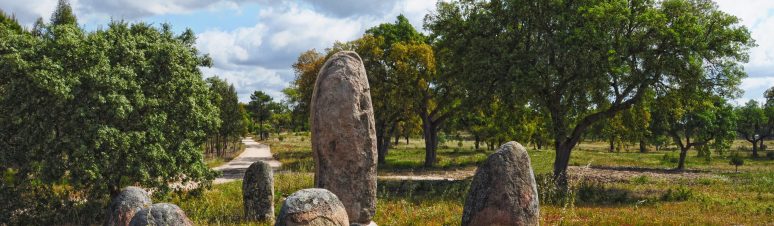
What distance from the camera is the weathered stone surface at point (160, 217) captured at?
9.16 m

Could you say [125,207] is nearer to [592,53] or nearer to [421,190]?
[421,190]

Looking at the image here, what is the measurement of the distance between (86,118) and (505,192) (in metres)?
11.4

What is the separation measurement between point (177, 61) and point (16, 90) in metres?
4.38

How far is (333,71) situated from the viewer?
14.3 meters

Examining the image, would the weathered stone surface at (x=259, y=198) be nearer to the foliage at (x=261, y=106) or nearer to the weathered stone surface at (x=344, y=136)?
the weathered stone surface at (x=344, y=136)

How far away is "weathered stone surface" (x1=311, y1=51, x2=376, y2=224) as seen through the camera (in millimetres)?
14102


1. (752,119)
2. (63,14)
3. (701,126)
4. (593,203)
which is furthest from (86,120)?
(752,119)

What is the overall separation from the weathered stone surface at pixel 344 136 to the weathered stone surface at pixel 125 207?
165 inches

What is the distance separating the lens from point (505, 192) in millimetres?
12359

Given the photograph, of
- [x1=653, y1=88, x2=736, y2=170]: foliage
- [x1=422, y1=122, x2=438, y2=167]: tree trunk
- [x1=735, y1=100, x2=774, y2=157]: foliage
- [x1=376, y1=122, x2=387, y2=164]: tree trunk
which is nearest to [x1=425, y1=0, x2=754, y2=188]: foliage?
[x1=653, y1=88, x2=736, y2=170]: foliage

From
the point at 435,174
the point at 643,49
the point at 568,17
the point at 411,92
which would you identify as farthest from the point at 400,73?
the point at 643,49

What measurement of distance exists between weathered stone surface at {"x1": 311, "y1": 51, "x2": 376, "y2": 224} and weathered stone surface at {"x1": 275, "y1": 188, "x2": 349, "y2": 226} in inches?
166

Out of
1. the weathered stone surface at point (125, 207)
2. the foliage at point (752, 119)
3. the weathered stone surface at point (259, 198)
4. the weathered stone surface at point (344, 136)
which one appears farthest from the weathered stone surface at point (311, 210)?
the foliage at point (752, 119)

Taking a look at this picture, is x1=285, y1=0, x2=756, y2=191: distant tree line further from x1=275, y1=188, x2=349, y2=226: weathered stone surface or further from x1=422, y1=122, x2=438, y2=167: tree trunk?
x1=275, y1=188, x2=349, y2=226: weathered stone surface
